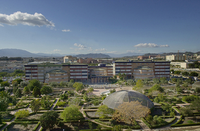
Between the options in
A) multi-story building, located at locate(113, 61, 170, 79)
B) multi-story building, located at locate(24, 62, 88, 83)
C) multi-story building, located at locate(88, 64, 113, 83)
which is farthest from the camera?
multi-story building, located at locate(113, 61, 170, 79)

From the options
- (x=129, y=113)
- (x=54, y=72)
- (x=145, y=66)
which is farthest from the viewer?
(x=145, y=66)

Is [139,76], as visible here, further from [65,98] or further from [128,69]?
[65,98]

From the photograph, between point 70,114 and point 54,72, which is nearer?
point 70,114

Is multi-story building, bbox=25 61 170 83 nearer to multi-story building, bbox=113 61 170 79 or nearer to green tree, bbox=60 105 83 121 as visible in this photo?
multi-story building, bbox=113 61 170 79

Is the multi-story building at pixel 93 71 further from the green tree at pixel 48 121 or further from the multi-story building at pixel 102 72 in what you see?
the green tree at pixel 48 121

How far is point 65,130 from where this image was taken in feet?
79.9

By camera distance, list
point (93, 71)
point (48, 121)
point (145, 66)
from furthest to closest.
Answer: point (93, 71)
point (145, 66)
point (48, 121)

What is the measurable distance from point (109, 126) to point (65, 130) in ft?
27.7

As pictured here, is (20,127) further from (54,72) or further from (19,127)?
(54,72)

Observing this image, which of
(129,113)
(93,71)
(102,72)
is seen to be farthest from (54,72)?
(129,113)

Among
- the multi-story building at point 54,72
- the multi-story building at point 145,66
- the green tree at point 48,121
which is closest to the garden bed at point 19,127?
the green tree at point 48,121

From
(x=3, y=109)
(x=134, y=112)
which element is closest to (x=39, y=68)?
(x=3, y=109)

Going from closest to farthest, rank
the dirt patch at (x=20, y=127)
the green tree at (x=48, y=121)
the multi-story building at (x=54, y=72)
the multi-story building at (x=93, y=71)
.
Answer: the green tree at (x=48, y=121) < the dirt patch at (x=20, y=127) < the multi-story building at (x=54, y=72) < the multi-story building at (x=93, y=71)

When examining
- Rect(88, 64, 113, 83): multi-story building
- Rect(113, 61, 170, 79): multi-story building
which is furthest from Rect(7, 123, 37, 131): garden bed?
Rect(113, 61, 170, 79): multi-story building
